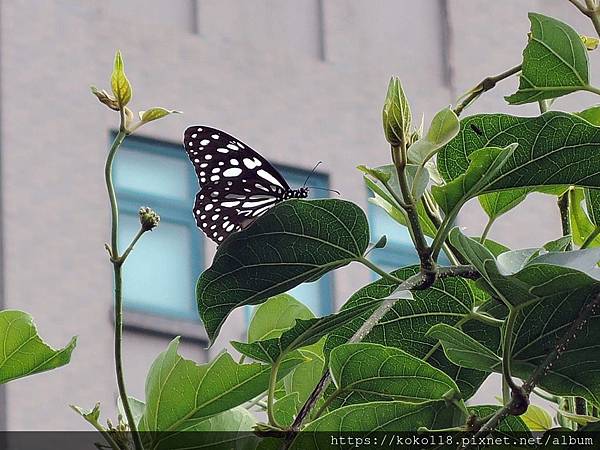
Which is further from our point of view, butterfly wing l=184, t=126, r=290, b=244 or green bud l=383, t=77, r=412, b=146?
butterfly wing l=184, t=126, r=290, b=244

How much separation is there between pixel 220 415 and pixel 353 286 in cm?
411

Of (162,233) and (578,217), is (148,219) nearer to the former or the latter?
(578,217)

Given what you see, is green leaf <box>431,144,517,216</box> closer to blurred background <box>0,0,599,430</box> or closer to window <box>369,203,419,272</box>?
blurred background <box>0,0,599,430</box>

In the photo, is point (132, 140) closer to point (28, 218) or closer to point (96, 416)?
point (28, 218)

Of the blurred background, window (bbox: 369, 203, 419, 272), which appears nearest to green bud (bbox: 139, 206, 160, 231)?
the blurred background

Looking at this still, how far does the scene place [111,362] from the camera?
13.7 feet

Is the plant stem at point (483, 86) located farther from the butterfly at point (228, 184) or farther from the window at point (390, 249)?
the window at point (390, 249)

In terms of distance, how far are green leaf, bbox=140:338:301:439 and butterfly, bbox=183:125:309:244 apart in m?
0.05

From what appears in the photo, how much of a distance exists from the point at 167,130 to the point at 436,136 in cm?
394

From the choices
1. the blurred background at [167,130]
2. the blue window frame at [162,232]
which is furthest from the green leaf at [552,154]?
the blue window frame at [162,232]

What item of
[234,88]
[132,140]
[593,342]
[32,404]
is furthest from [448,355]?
[234,88]

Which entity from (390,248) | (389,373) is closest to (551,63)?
(389,373)

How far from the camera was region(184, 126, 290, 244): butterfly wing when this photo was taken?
0.48 m

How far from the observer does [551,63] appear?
17.7 inches
